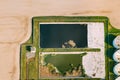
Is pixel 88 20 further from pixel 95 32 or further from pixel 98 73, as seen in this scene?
pixel 98 73

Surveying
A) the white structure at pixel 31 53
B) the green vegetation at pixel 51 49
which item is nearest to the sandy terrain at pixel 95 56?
the green vegetation at pixel 51 49

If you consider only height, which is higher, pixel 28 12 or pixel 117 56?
pixel 28 12

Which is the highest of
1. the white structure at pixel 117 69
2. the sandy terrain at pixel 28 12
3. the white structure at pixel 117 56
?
the sandy terrain at pixel 28 12

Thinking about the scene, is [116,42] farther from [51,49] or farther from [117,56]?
[51,49]

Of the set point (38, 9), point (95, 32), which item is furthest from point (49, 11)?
point (95, 32)

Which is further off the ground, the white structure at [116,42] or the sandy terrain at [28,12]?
the sandy terrain at [28,12]

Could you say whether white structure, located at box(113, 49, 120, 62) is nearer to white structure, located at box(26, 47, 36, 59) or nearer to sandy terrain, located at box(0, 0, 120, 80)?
sandy terrain, located at box(0, 0, 120, 80)

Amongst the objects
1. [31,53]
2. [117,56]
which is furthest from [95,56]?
[31,53]

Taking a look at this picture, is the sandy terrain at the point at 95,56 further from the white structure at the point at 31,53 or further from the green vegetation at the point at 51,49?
the white structure at the point at 31,53
